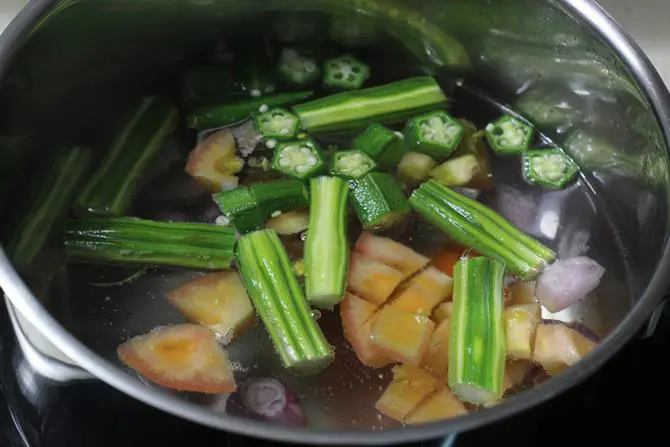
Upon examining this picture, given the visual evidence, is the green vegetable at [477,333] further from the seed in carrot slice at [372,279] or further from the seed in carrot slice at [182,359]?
the seed in carrot slice at [182,359]

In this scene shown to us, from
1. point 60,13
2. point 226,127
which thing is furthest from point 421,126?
point 60,13

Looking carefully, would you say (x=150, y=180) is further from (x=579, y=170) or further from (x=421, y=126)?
(x=579, y=170)

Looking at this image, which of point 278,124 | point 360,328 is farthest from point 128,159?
point 360,328

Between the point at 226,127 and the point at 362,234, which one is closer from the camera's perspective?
the point at 362,234

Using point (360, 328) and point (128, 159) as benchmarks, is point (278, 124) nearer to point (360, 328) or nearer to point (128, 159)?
point (128, 159)

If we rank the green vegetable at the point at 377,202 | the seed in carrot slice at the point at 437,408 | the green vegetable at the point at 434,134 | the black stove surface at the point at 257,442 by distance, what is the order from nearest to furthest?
1. the black stove surface at the point at 257,442
2. the seed in carrot slice at the point at 437,408
3. the green vegetable at the point at 377,202
4. the green vegetable at the point at 434,134

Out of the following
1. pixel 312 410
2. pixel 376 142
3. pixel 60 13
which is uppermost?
pixel 60 13

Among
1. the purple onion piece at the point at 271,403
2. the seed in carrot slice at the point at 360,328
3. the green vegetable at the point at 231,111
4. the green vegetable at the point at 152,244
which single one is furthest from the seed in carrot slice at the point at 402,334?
the green vegetable at the point at 231,111
